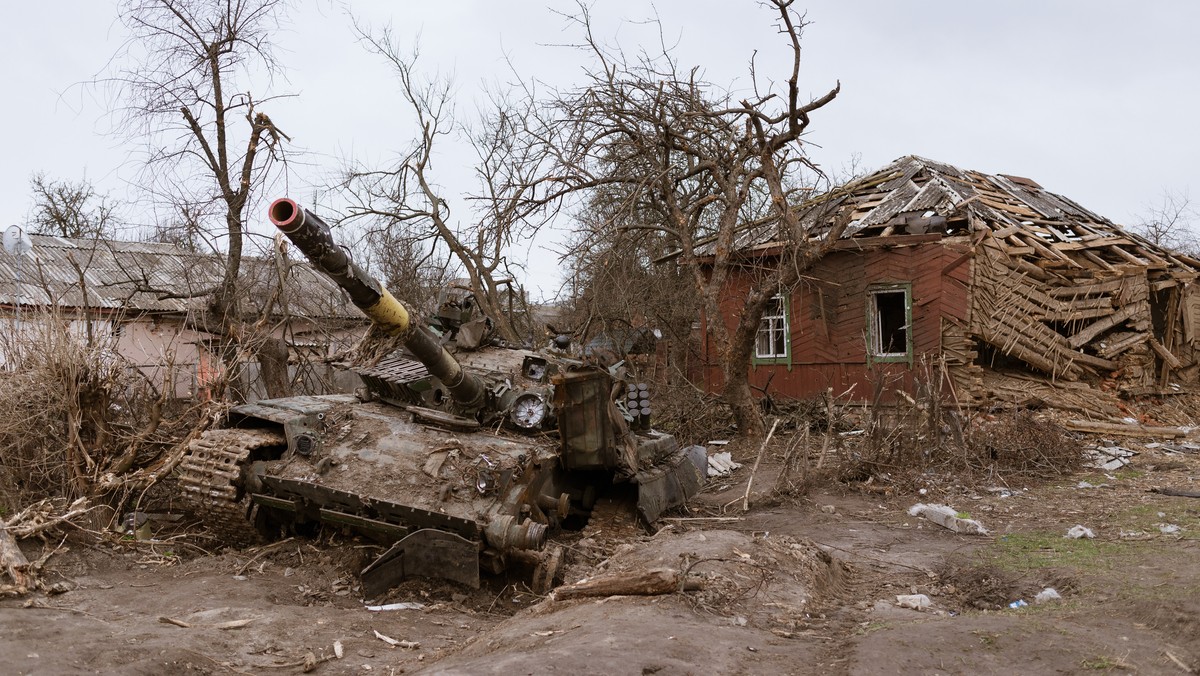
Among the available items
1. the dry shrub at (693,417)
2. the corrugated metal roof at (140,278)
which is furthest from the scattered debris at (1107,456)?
the corrugated metal roof at (140,278)

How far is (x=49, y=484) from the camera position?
30.1 feet

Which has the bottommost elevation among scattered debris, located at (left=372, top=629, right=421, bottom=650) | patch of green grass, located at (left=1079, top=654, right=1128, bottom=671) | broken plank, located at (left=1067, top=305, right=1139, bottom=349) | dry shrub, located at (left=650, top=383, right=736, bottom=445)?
scattered debris, located at (left=372, top=629, right=421, bottom=650)

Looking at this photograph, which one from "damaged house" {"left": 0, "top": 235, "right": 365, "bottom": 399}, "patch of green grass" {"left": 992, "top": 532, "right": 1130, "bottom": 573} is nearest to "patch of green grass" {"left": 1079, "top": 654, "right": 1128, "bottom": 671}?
"patch of green grass" {"left": 992, "top": 532, "right": 1130, "bottom": 573}

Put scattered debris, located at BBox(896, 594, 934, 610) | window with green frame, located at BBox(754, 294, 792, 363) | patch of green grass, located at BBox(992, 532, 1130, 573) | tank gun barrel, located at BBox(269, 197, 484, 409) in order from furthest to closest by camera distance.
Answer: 1. window with green frame, located at BBox(754, 294, 792, 363)
2. patch of green grass, located at BBox(992, 532, 1130, 573)
3. scattered debris, located at BBox(896, 594, 934, 610)
4. tank gun barrel, located at BBox(269, 197, 484, 409)

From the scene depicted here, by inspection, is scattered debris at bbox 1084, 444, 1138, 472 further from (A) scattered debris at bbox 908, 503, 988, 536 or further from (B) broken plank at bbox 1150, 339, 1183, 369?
(A) scattered debris at bbox 908, 503, 988, 536

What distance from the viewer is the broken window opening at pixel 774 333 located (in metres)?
17.9

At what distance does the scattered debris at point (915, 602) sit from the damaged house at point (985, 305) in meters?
8.05

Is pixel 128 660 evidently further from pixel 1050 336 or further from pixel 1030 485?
pixel 1050 336

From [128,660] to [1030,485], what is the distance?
9900 millimetres

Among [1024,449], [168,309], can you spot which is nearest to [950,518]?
[1024,449]

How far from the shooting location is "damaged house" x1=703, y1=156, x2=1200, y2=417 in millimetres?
15578

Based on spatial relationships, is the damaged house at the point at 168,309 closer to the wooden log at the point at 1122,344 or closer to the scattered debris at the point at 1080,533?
the scattered debris at the point at 1080,533

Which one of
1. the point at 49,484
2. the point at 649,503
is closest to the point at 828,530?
the point at 649,503

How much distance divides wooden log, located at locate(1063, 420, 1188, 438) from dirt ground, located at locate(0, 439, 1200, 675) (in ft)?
14.7
